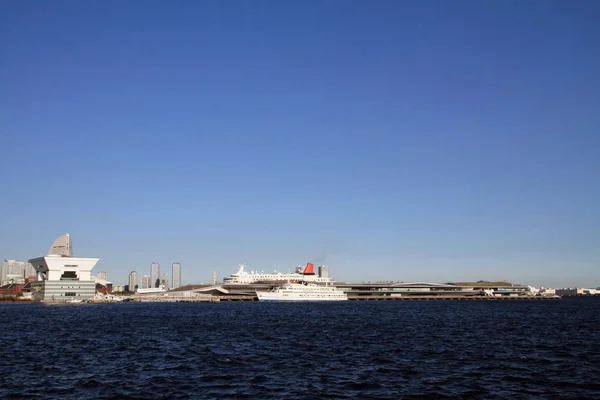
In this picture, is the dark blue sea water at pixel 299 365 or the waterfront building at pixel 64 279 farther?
the waterfront building at pixel 64 279

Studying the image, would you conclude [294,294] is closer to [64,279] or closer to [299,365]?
[64,279]

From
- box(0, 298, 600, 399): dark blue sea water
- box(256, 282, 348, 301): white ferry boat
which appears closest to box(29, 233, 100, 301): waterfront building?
box(256, 282, 348, 301): white ferry boat

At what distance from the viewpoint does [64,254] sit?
188875 mm

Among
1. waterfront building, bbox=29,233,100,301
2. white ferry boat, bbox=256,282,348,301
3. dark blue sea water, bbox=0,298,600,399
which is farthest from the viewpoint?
white ferry boat, bbox=256,282,348,301

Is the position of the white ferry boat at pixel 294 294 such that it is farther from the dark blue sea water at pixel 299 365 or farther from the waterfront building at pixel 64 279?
the dark blue sea water at pixel 299 365

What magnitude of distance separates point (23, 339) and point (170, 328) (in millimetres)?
18688

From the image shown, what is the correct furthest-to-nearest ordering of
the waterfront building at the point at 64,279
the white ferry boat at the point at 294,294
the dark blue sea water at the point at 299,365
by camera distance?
the white ferry boat at the point at 294,294
the waterfront building at the point at 64,279
the dark blue sea water at the point at 299,365

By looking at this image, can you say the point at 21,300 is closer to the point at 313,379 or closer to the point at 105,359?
the point at 105,359

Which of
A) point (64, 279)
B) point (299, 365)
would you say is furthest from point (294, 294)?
point (299, 365)

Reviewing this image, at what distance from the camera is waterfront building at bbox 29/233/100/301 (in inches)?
6762

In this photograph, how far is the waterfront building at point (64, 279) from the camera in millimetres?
171750

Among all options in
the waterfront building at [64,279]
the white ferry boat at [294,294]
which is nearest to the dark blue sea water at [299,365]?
the waterfront building at [64,279]

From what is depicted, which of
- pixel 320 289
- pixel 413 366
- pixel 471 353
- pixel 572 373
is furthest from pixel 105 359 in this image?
pixel 320 289

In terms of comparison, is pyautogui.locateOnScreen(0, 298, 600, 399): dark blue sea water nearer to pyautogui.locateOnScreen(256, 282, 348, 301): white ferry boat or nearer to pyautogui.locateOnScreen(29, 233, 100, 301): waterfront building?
pyautogui.locateOnScreen(29, 233, 100, 301): waterfront building
